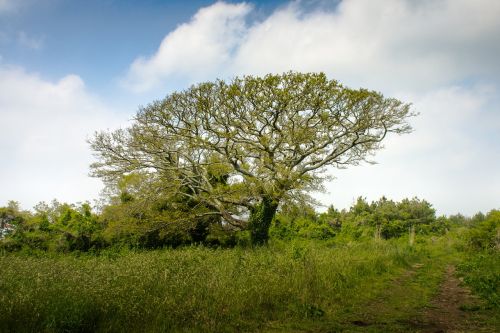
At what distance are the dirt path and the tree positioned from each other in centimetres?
1063

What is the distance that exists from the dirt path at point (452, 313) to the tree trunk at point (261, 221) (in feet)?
39.5

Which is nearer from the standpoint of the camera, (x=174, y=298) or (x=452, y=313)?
(x=174, y=298)

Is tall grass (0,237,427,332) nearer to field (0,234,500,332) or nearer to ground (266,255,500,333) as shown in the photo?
field (0,234,500,332)

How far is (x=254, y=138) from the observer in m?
21.6

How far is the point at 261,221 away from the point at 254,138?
206 inches

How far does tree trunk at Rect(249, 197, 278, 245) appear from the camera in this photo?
21.4 m

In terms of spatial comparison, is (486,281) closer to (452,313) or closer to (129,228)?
(452,313)

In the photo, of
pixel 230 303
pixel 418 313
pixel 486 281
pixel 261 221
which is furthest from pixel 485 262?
pixel 230 303

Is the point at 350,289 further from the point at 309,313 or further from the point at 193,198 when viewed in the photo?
the point at 193,198

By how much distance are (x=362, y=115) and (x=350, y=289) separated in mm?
14280

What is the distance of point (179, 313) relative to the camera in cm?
597

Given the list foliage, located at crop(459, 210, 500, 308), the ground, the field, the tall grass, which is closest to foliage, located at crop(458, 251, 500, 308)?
foliage, located at crop(459, 210, 500, 308)

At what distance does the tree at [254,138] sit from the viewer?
1989 cm

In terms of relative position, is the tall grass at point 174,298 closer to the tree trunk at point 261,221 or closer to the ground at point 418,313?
the ground at point 418,313
